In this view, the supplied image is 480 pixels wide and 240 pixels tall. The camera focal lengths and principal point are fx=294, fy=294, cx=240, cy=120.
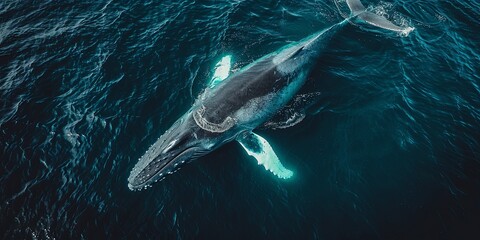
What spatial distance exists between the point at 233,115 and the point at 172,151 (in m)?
3.24

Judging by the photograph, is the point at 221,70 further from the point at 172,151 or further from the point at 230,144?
the point at 172,151

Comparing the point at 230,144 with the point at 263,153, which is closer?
the point at 263,153

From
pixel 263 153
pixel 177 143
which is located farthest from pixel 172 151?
pixel 263 153

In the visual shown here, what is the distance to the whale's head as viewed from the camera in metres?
12.1

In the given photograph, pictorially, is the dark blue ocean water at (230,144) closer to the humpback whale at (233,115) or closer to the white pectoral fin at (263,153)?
the white pectoral fin at (263,153)

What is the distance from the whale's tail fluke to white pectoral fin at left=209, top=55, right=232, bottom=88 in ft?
34.0

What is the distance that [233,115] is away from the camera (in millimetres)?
13781

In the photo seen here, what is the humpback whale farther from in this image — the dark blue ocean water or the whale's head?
the dark blue ocean water

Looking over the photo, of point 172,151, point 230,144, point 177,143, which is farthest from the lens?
point 230,144

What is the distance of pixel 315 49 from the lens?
1756 centimetres

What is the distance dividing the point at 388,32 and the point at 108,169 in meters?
19.4

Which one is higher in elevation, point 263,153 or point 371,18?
point 371,18

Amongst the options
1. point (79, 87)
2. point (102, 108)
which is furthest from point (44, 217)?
point (79, 87)

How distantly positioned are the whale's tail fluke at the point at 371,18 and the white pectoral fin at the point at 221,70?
10362 mm
